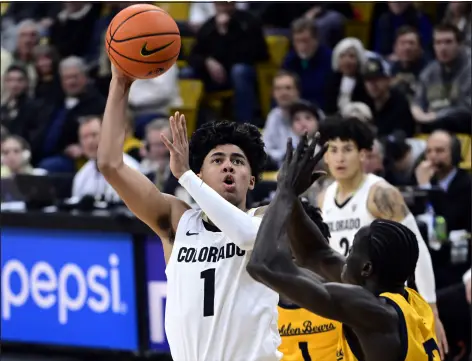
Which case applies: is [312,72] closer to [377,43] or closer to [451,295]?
[377,43]

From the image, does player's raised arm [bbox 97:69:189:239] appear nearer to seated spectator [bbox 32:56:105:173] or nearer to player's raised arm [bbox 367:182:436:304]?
player's raised arm [bbox 367:182:436:304]

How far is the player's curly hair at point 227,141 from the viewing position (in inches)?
183

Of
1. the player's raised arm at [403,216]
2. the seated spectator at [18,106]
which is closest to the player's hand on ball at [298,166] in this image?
the player's raised arm at [403,216]

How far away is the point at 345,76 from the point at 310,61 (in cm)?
60

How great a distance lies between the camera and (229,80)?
12242 mm

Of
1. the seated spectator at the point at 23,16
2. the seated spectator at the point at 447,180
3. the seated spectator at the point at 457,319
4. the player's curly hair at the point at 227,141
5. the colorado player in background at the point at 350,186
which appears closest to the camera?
the player's curly hair at the point at 227,141

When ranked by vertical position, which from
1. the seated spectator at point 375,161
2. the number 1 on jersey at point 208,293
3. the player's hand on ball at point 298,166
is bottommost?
the seated spectator at point 375,161

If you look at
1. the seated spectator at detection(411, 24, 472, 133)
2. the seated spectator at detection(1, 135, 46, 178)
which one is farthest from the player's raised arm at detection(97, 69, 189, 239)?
the seated spectator at detection(1, 135, 46, 178)

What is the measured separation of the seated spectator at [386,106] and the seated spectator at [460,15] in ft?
3.30

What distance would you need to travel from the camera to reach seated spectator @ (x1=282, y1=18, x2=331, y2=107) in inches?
444

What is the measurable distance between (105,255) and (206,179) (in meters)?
3.70

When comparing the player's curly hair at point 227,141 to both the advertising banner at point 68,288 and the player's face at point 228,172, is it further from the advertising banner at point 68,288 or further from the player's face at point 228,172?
the advertising banner at point 68,288

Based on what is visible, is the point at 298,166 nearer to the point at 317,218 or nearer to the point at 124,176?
the point at 124,176

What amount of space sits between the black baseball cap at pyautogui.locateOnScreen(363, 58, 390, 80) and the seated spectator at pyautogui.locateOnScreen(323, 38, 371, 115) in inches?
4.4
